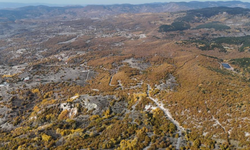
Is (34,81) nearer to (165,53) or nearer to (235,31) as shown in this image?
(165,53)

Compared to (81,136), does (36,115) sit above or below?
below

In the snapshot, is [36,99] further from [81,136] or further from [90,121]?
[81,136]

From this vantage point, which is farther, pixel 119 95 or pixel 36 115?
pixel 119 95

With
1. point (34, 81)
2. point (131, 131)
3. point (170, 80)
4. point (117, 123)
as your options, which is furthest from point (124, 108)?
point (34, 81)

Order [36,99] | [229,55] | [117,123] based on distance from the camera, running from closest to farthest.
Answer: [117,123]
[36,99]
[229,55]

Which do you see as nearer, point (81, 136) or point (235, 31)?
point (81, 136)

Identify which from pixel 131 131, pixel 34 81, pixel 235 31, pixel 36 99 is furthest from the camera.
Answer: pixel 235 31

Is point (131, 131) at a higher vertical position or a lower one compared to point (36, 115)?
higher

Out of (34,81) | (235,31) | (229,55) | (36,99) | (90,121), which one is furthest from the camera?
(235,31)

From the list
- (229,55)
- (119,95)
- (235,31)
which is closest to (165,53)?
(229,55)
